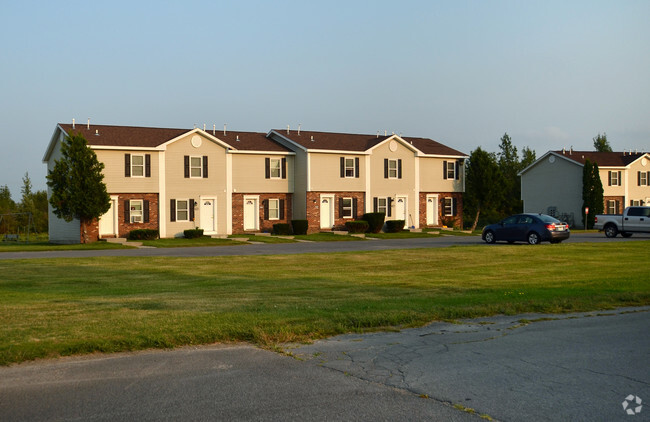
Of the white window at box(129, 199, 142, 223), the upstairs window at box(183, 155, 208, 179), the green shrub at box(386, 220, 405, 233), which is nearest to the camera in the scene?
the white window at box(129, 199, 142, 223)

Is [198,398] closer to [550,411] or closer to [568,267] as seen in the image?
[550,411]

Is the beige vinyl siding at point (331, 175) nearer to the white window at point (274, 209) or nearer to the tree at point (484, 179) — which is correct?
the white window at point (274, 209)

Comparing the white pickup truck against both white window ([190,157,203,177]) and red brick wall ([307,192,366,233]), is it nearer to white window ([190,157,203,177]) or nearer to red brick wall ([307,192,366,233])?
red brick wall ([307,192,366,233])

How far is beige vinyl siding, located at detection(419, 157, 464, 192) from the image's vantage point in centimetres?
5369

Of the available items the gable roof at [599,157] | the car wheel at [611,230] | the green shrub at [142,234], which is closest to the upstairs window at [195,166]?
the green shrub at [142,234]

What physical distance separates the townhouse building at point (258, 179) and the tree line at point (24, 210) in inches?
322

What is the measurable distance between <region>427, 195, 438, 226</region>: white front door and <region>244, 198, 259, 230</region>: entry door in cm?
1473

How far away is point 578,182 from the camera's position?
63.6 meters

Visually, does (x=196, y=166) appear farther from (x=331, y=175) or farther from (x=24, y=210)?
(x=24, y=210)

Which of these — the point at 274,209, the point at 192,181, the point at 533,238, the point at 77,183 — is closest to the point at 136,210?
the point at 192,181

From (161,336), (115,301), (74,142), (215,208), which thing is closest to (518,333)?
(161,336)

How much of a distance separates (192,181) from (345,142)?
511 inches

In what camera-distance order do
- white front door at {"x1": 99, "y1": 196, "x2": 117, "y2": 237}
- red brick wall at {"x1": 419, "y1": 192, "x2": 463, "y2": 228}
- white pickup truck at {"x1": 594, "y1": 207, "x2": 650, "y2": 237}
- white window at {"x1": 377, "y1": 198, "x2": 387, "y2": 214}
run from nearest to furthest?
white pickup truck at {"x1": 594, "y1": 207, "x2": 650, "y2": 237} → white front door at {"x1": 99, "y1": 196, "x2": 117, "y2": 237} → white window at {"x1": 377, "y1": 198, "x2": 387, "y2": 214} → red brick wall at {"x1": 419, "y1": 192, "x2": 463, "y2": 228}

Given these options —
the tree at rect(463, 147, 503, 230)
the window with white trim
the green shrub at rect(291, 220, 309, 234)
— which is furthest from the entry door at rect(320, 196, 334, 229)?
the tree at rect(463, 147, 503, 230)
